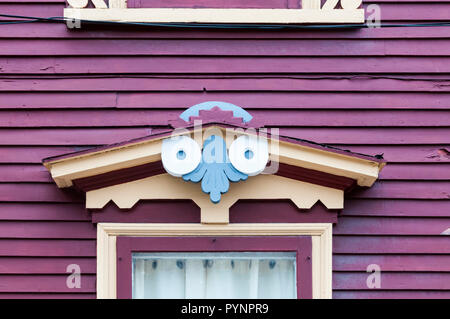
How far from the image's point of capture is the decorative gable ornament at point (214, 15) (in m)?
5.83

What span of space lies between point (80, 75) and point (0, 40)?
63cm

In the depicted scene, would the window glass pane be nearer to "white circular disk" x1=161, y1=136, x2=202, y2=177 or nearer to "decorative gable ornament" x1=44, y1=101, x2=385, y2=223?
"decorative gable ornament" x1=44, y1=101, x2=385, y2=223

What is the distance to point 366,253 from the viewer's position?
18.3 ft

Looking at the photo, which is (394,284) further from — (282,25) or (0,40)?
(0,40)

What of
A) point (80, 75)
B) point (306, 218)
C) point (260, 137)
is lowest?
point (306, 218)

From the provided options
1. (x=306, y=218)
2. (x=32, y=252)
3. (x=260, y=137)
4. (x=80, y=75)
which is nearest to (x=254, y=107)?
(x=260, y=137)

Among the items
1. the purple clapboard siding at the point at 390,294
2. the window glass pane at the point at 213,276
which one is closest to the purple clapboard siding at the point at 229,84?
the window glass pane at the point at 213,276

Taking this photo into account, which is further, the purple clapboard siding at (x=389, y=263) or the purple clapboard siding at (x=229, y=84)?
the purple clapboard siding at (x=229, y=84)

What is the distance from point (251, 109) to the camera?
577 cm

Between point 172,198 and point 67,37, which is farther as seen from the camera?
point 67,37

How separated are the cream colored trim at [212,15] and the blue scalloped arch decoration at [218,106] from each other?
630 millimetres

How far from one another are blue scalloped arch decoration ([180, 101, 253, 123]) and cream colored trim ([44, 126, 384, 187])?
0.94 ft

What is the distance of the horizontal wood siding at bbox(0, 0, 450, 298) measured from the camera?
18.3 feet

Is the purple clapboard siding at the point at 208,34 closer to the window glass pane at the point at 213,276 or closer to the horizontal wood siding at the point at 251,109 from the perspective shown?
the horizontal wood siding at the point at 251,109
